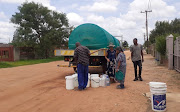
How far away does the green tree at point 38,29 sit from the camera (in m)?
23.9

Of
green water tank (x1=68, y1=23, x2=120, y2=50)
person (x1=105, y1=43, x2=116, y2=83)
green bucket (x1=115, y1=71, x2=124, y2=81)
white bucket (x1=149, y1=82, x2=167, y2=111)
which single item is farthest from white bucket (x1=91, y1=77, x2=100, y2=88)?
white bucket (x1=149, y1=82, x2=167, y2=111)

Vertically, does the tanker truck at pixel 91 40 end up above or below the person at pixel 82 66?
above

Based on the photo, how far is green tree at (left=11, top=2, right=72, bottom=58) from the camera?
23.9 metres

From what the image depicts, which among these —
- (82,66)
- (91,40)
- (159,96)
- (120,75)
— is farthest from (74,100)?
(91,40)

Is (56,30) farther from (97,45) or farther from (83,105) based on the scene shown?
(83,105)

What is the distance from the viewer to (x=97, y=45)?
27.5 ft

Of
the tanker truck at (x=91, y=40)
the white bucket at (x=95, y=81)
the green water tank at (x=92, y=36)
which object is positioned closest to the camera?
the white bucket at (x=95, y=81)

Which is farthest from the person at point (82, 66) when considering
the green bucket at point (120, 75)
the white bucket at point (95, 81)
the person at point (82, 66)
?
the green bucket at point (120, 75)

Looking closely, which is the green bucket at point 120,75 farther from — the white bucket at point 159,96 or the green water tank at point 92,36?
the green water tank at point 92,36

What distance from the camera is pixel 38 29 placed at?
25.1 meters

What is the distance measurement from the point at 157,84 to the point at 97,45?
4.76 m

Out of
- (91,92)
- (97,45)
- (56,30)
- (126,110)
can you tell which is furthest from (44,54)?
(126,110)

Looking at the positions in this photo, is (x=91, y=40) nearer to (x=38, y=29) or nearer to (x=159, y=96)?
(x=159, y=96)

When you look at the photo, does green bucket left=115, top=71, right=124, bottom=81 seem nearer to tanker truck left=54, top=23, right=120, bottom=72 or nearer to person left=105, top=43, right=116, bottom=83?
person left=105, top=43, right=116, bottom=83
